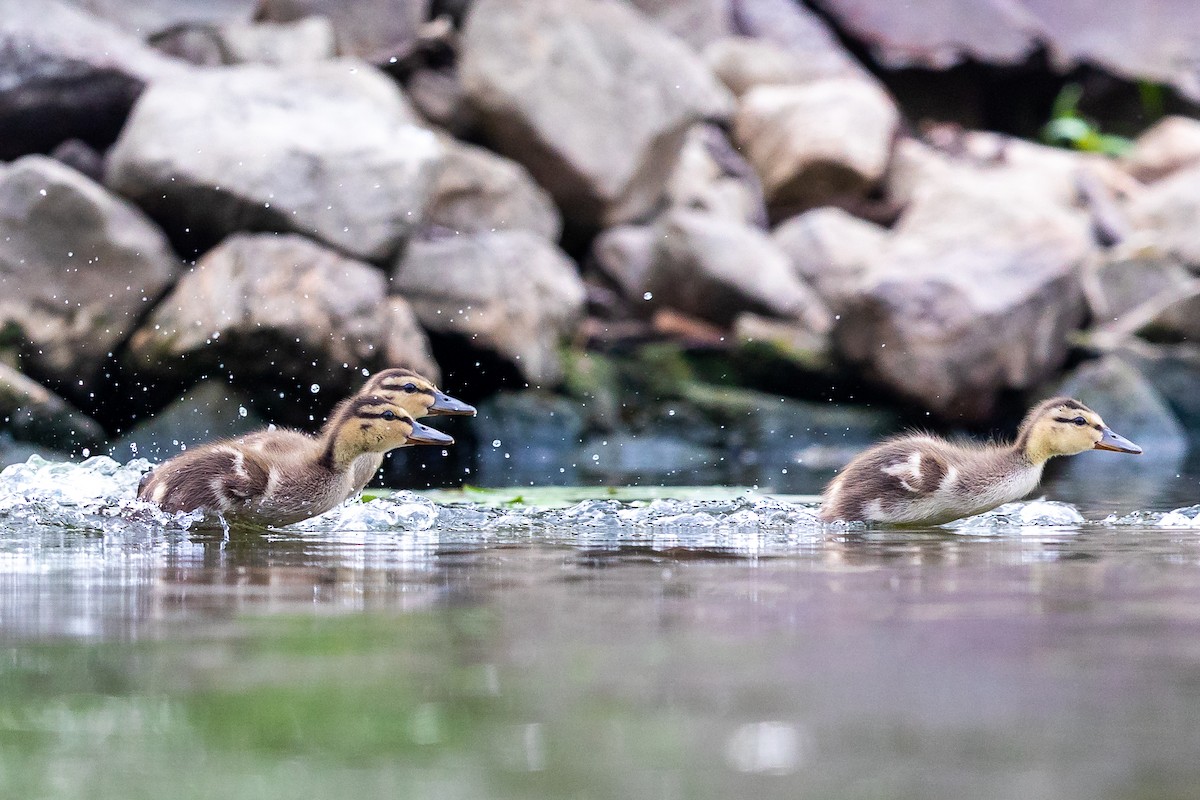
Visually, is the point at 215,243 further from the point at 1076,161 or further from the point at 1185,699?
the point at 1076,161

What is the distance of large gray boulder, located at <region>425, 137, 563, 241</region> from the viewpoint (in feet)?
38.5

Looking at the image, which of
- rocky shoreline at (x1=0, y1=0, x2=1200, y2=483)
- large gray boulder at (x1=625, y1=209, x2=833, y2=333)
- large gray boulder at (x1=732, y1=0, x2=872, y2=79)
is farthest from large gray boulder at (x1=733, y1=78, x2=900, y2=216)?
large gray boulder at (x1=625, y1=209, x2=833, y2=333)

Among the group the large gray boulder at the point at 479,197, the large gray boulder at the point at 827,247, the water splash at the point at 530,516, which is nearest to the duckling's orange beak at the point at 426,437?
the water splash at the point at 530,516

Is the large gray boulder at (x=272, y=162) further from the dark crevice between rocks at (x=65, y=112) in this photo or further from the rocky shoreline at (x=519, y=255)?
the dark crevice between rocks at (x=65, y=112)

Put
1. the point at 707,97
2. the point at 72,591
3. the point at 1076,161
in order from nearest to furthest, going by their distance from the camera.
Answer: the point at 72,591 < the point at 707,97 < the point at 1076,161

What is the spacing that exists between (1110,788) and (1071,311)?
1057 cm

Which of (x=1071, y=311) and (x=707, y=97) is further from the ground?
(x=707, y=97)

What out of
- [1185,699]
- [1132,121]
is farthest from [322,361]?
[1132,121]

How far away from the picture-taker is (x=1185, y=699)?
224cm

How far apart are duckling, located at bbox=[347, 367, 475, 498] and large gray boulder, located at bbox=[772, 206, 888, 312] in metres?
7.12

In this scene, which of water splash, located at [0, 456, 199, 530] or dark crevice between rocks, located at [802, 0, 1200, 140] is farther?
dark crevice between rocks, located at [802, 0, 1200, 140]

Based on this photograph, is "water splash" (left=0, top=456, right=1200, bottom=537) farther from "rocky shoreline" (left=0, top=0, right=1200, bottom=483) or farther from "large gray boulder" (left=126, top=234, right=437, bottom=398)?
"large gray boulder" (left=126, top=234, right=437, bottom=398)

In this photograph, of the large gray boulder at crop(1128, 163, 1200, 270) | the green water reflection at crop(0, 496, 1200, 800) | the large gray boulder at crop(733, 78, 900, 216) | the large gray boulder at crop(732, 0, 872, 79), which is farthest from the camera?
the large gray boulder at crop(732, 0, 872, 79)

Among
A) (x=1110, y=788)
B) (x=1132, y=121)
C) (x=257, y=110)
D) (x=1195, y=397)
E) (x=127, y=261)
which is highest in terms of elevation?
(x=1132, y=121)
